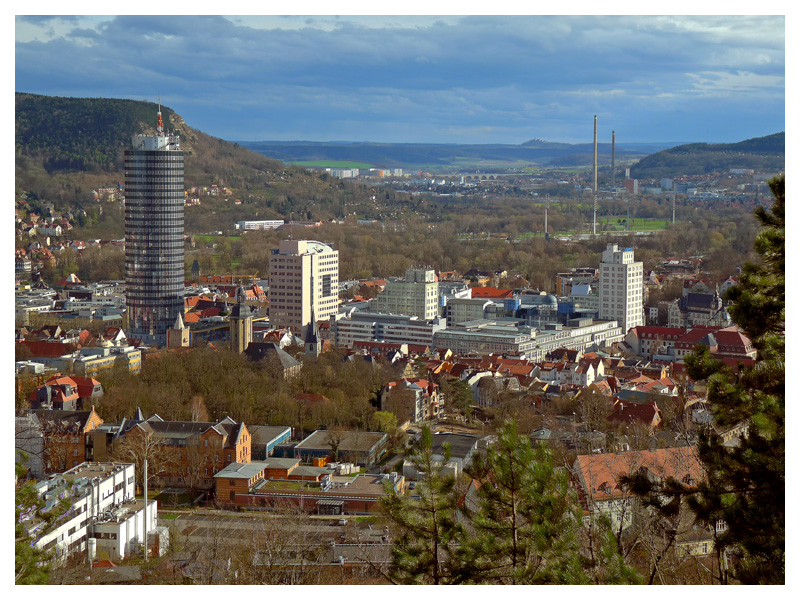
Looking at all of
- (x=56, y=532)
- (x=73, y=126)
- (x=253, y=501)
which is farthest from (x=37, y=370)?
(x=73, y=126)

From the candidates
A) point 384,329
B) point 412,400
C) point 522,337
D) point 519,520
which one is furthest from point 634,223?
point 519,520

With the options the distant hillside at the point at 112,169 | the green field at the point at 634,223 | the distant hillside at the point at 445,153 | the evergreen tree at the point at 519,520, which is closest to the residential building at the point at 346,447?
the evergreen tree at the point at 519,520

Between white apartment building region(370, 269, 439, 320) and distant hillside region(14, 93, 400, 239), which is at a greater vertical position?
distant hillside region(14, 93, 400, 239)

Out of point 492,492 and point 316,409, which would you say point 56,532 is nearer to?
point 492,492

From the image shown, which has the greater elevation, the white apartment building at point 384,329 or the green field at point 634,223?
the green field at point 634,223

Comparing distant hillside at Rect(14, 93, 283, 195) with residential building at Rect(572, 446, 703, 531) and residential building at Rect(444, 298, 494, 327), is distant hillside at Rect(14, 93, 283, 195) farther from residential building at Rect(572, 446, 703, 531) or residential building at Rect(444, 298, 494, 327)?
residential building at Rect(572, 446, 703, 531)

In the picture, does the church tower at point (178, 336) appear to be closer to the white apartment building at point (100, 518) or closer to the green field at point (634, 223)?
the white apartment building at point (100, 518)

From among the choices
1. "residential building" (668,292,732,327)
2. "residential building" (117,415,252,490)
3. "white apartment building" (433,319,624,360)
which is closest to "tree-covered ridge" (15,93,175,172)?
"white apartment building" (433,319,624,360)
